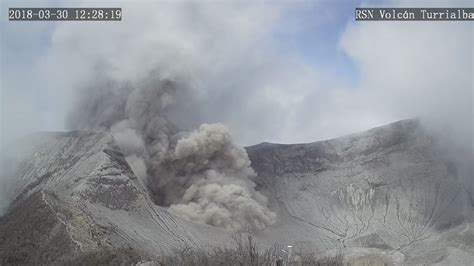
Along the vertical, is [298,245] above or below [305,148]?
below

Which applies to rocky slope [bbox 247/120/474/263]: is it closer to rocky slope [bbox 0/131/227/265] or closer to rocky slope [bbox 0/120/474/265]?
rocky slope [bbox 0/120/474/265]

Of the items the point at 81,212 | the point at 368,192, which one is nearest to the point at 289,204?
the point at 368,192

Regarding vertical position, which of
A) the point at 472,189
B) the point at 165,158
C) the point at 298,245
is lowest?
the point at 298,245

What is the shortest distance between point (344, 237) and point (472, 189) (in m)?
32.3

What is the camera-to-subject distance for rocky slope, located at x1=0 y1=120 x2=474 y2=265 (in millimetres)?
71312

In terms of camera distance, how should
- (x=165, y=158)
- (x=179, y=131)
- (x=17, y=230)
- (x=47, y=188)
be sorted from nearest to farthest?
(x=17, y=230) → (x=47, y=188) → (x=165, y=158) → (x=179, y=131)

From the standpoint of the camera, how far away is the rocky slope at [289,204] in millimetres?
71312

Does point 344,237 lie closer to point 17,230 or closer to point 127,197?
point 127,197

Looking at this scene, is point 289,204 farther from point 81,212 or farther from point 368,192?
point 81,212

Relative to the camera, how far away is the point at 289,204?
406ft

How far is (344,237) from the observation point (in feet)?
366

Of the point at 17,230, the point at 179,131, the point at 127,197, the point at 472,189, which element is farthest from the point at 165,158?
the point at 472,189

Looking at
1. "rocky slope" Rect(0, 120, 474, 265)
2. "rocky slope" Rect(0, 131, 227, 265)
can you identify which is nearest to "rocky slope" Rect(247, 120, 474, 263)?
→ "rocky slope" Rect(0, 120, 474, 265)

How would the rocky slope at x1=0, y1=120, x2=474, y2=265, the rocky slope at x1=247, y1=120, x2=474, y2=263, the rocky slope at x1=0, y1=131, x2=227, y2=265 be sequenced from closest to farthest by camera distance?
the rocky slope at x1=0, y1=131, x2=227, y2=265
the rocky slope at x1=0, y1=120, x2=474, y2=265
the rocky slope at x1=247, y1=120, x2=474, y2=263
